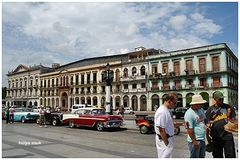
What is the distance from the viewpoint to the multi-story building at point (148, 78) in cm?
4453

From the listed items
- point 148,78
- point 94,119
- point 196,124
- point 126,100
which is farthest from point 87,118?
point 126,100

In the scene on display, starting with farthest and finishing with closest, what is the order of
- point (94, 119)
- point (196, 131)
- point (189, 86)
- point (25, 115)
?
1. point (189, 86)
2. point (25, 115)
3. point (94, 119)
4. point (196, 131)

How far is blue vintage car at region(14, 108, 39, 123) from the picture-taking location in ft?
80.2

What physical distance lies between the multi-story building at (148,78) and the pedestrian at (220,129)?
39.1m

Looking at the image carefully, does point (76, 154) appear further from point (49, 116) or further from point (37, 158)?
point (49, 116)

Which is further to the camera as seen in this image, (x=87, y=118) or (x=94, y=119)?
(x=87, y=118)

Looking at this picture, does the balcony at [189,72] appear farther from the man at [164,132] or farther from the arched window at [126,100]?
the man at [164,132]

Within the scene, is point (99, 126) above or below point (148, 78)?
below

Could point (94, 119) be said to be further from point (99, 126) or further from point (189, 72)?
point (189, 72)

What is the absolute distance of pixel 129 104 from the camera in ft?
177

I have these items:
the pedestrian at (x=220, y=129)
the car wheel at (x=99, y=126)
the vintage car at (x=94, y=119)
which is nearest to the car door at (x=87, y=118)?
the vintage car at (x=94, y=119)

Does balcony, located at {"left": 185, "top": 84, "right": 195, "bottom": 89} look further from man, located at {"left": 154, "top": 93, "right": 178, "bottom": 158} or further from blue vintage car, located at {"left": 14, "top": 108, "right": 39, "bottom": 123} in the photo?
man, located at {"left": 154, "top": 93, "right": 178, "bottom": 158}

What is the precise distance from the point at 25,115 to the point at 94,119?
32.6ft

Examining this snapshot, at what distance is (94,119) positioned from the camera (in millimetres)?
17578
